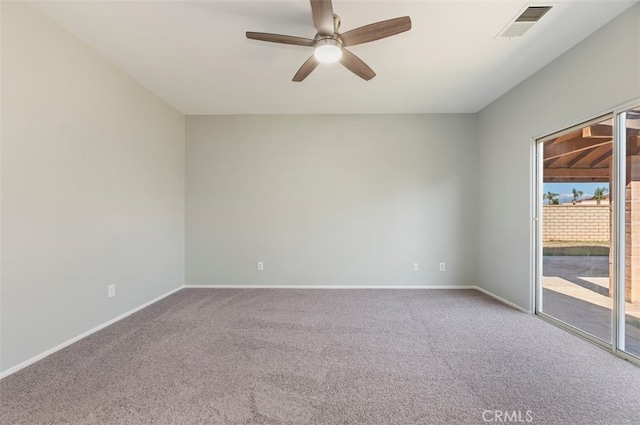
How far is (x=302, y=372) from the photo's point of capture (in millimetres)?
1894

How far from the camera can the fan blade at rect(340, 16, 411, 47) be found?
66.3 inches

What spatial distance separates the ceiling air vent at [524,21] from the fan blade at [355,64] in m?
1.14

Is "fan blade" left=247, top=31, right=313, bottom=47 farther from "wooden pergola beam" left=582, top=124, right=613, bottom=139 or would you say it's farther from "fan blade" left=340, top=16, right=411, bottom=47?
"wooden pergola beam" left=582, top=124, right=613, bottom=139

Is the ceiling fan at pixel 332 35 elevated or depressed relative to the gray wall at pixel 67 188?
elevated

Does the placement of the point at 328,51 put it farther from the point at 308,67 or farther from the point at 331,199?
the point at 331,199

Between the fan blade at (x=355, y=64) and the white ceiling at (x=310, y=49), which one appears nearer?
the white ceiling at (x=310, y=49)

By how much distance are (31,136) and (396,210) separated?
4000mm

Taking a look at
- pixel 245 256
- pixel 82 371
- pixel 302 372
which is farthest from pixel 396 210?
pixel 82 371

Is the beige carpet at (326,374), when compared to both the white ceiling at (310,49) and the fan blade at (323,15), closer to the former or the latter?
the fan blade at (323,15)

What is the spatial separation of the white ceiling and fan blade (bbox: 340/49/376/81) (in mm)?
271

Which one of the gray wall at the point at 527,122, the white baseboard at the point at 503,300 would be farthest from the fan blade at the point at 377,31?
the white baseboard at the point at 503,300

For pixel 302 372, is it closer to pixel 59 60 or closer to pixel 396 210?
pixel 396 210

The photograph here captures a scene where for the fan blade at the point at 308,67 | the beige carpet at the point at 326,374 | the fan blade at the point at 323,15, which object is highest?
the fan blade at the point at 323,15

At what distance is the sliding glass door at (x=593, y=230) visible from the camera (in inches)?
80.9
